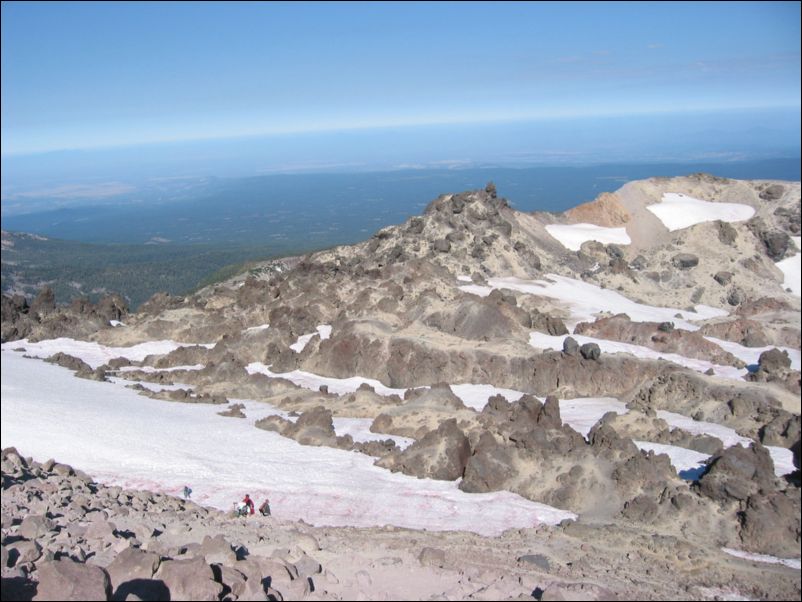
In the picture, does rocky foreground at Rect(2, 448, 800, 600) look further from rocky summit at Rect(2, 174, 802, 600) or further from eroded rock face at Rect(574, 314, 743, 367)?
eroded rock face at Rect(574, 314, 743, 367)

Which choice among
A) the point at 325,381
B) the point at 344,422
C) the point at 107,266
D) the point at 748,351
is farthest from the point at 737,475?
the point at 107,266

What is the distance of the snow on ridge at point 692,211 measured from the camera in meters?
43.8

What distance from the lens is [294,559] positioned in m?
9.08

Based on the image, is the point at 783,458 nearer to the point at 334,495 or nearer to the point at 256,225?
the point at 334,495

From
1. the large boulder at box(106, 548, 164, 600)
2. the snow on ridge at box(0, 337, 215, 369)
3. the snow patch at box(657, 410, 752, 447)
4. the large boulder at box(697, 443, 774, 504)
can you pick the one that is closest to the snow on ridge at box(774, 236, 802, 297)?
the snow patch at box(657, 410, 752, 447)

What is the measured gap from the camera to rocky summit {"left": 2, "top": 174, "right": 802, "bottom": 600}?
906 centimetres

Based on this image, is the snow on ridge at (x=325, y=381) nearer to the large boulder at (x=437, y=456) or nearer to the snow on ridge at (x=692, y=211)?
the large boulder at (x=437, y=456)

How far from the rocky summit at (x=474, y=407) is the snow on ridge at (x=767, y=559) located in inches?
2.0

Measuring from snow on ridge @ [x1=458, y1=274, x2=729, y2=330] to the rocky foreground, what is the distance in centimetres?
1760

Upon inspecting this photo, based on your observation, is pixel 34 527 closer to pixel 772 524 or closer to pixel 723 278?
pixel 772 524

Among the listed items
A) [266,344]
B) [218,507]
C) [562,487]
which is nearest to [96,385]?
[266,344]

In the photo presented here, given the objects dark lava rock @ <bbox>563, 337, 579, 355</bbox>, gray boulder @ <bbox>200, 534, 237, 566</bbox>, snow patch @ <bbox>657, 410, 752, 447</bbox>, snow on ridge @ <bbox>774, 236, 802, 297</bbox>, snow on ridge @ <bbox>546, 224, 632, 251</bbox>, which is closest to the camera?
gray boulder @ <bbox>200, 534, 237, 566</bbox>

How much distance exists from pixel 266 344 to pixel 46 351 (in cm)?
935

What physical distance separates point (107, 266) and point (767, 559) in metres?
83.4
